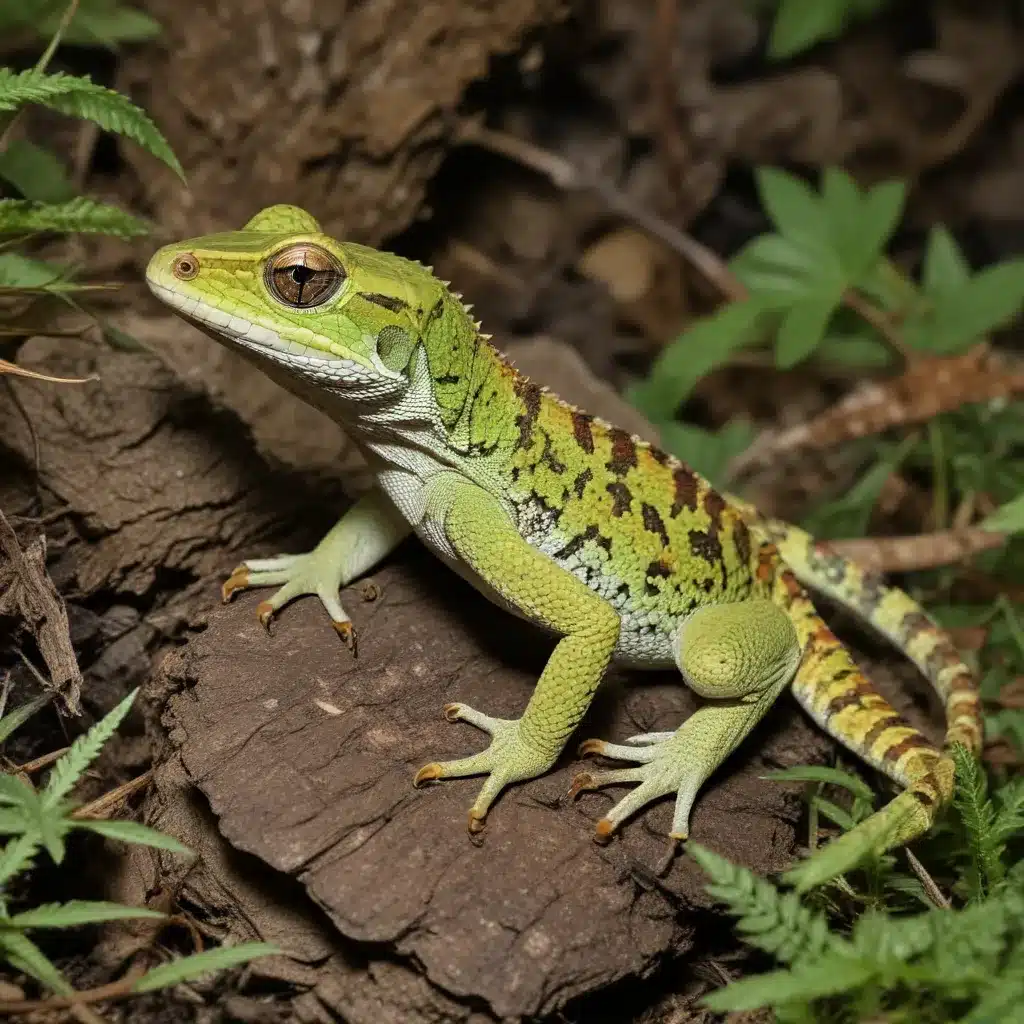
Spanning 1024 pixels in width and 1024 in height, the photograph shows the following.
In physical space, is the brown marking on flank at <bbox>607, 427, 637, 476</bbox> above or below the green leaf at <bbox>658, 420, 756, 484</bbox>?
above

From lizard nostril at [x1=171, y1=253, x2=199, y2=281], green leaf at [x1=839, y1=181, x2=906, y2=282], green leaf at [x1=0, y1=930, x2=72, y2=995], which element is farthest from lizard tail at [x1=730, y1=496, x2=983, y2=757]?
green leaf at [x1=0, y1=930, x2=72, y2=995]

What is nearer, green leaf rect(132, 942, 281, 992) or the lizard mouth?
green leaf rect(132, 942, 281, 992)

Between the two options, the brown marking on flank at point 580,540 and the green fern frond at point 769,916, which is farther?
the brown marking on flank at point 580,540

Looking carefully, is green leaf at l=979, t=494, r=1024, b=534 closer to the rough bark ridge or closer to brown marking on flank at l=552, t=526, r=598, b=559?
brown marking on flank at l=552, t=526, r=598, b=559

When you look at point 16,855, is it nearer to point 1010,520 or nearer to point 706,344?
point 1010,520

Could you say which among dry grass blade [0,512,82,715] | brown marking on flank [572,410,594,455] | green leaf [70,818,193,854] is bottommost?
dry grass blade [0,512,82,715]

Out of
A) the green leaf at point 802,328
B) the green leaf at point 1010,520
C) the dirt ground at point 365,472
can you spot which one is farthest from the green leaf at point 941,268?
the green leaf at point 1010,520

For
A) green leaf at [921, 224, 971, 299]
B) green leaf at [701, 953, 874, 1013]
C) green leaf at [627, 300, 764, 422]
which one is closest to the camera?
green leaf at [701, 953, 874, 1013]

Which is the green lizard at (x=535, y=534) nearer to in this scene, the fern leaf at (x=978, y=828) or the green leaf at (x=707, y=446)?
the fern leaf at (x=978, y=828)
